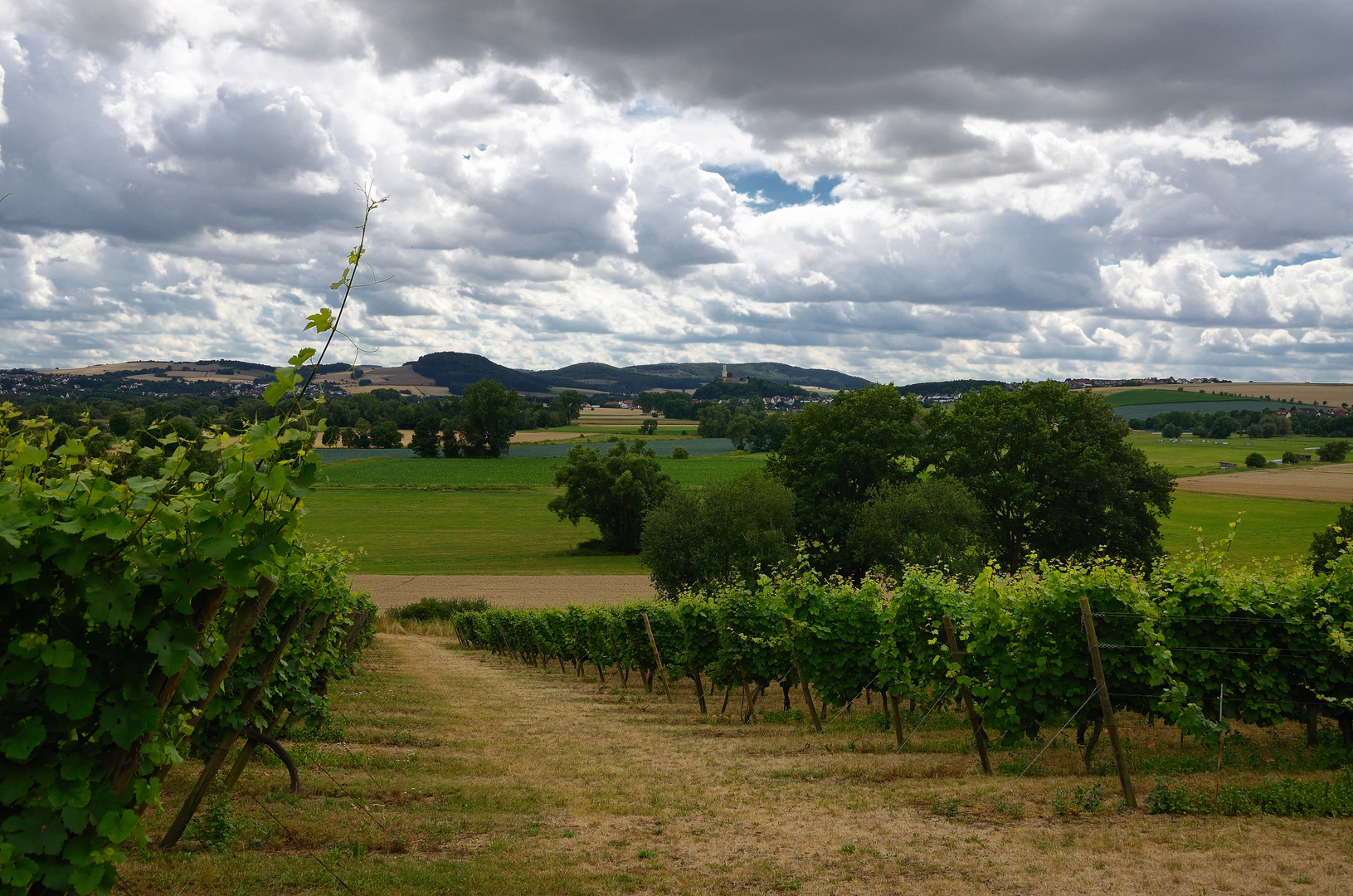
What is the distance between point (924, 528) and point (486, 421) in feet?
294

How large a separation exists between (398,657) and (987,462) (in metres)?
29.0

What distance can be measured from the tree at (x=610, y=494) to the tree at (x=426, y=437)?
55626 mm

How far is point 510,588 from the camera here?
50156mm

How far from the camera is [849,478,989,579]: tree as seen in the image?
3625 centimetres

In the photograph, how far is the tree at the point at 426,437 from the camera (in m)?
119

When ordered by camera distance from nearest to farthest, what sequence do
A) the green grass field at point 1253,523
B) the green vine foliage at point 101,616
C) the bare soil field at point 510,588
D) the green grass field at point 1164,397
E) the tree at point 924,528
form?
the green vine foliage at point 101,616 → the tree at point 924,528 → the bare soil field at point 510,588 → the green grass field at point 1253,523 → the green grass field at point 1164,397

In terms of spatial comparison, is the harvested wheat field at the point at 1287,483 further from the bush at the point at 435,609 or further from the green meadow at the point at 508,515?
the bush at the point at 435,609

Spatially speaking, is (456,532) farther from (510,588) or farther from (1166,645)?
(1166,645)

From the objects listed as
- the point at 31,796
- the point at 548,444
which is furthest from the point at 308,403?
the point at 548,444

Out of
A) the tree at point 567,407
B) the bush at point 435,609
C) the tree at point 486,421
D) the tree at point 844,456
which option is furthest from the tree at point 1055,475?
the tree at point 567,407

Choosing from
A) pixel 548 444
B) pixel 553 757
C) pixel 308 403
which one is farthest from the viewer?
pixel 548 444

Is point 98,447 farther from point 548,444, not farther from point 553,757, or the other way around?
point 548,444

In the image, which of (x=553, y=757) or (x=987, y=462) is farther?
(x=987, y=462)

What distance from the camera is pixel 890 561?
38.7 m
